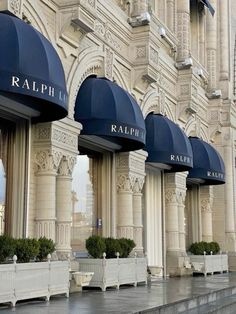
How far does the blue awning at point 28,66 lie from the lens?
434 inches

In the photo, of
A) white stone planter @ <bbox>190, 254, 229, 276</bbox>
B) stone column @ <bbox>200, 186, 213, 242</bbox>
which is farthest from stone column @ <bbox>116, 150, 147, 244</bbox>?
stone column @ <bbox>200, 186, 213, 242</bbox>

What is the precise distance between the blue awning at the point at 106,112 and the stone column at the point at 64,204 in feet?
3.76

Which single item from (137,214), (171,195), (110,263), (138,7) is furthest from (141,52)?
(110,263)

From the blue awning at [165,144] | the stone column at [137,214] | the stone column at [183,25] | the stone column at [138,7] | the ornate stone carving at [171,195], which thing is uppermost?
the stone column at [183,25]

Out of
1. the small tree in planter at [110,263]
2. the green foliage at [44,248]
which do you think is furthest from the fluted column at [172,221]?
the green foliage at [44,248]

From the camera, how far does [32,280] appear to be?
11039 millimetres

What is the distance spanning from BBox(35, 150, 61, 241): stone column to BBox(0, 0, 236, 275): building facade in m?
0.03

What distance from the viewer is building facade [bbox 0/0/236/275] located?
13500 millimetres

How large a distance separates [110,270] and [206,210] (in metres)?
12.3

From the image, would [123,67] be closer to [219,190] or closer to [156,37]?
[156,37]

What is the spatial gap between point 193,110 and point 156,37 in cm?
503

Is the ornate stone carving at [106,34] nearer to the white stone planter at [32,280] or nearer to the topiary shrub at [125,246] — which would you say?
the topiary shrub at [125,246]

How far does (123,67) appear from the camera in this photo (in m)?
18.1

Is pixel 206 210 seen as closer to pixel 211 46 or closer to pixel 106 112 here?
pixel 211 46
